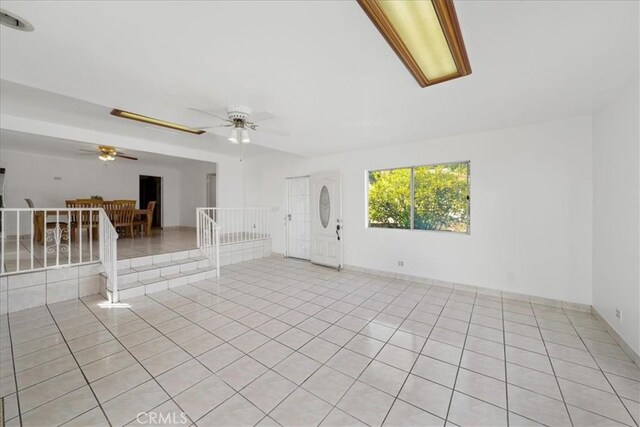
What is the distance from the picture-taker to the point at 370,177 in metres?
4.96

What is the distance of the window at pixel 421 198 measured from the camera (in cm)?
396

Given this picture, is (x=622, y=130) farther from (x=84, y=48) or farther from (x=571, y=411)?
(x=84, y=48)

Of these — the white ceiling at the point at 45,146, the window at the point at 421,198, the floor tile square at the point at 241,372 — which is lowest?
the floor tile square at the point at 241,372

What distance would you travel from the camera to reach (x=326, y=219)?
5449 mm

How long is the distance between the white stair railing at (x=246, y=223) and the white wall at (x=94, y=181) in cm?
242

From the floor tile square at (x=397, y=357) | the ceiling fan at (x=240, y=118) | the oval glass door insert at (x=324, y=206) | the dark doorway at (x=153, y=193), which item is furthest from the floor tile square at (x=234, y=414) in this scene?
the dark doorway at (x=153, y=193)

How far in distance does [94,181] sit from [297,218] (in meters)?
6.52

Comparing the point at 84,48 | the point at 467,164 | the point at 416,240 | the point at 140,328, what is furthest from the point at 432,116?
the point at 140,328

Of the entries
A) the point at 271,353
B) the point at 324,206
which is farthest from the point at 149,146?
the point at 271,353

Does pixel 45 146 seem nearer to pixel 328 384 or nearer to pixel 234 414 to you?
pixel 234 414

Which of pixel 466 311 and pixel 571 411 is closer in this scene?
pixel 571 411

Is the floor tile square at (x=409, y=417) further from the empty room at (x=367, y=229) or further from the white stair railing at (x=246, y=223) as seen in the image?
the white stair railing at (x=246, y=223)

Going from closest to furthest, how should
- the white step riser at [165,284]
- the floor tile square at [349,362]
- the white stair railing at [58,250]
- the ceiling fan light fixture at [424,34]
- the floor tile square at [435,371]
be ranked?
the ceiling fan light fixture at [424,34] < the floor tile square at [435,371] < the floor tile square at [349,362] < the white stair railing at [58,250] < the white step riser at [165,284]

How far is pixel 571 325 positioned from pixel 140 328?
487 cm
